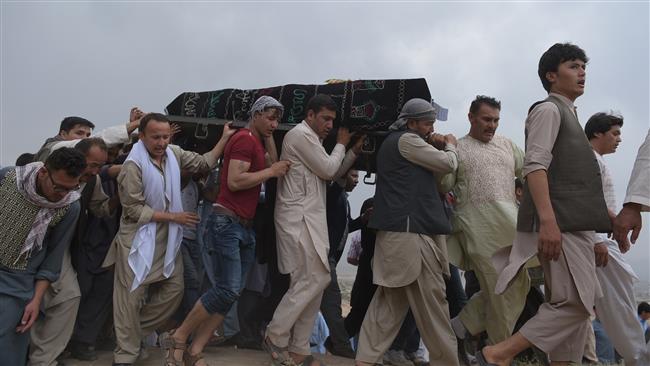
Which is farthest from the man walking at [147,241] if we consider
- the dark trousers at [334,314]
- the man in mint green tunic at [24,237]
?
the dark trousers at [334,314]

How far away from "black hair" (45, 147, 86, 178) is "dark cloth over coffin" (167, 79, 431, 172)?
5.35 ft

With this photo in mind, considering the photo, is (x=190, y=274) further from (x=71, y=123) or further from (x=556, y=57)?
(x=556, y=57)

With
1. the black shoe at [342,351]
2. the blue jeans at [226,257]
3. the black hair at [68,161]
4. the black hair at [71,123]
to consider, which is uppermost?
the black hair at [71,123]

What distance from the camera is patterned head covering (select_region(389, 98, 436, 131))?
4797mm

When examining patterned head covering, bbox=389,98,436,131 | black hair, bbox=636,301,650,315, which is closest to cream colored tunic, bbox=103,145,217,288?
patterned head covering, bbox=389,98,436,131

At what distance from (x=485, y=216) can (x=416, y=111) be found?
107 centimetres

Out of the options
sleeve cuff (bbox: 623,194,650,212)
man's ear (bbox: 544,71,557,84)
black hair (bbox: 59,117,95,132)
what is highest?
man's ear (bbox: 544,71,557,84)

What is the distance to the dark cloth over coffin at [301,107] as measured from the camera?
5.05 meters

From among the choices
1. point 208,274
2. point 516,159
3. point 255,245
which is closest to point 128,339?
point 208,274

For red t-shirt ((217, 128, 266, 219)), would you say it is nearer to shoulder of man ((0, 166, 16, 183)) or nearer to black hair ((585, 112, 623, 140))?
shoulder of man ((0, 166, 16, 183))

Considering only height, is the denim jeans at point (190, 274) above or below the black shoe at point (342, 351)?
above

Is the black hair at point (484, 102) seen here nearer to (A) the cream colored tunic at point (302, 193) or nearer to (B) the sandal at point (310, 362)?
(A) the cream colored tunic at point (302, 193)

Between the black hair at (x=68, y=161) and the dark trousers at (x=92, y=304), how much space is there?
51.4 inches

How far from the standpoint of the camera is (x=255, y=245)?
5.13 metres
